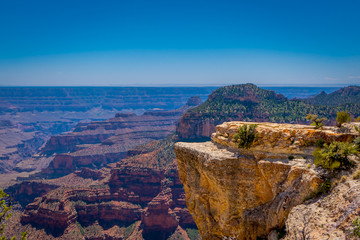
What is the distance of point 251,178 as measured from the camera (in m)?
17.8

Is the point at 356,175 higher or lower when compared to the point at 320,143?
lower

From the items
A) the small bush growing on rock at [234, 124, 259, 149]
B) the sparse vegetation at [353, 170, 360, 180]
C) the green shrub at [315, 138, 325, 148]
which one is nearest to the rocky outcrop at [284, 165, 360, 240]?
the sparse vegetation at [353, 170, 360, 180]

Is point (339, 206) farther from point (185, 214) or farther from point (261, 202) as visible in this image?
point (185, 214)

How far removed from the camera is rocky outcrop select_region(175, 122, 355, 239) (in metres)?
15.5

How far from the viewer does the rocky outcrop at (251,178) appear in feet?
51.0

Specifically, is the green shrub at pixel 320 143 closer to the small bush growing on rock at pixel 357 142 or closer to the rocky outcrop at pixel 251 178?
the rocky outcrop at pixel 251 178

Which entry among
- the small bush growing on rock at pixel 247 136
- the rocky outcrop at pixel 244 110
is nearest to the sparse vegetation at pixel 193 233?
the rocky outcrop at pixel 244 110

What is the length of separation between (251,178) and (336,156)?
567 centimetres

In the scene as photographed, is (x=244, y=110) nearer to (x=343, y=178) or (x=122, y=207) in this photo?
(x=122, y=207)

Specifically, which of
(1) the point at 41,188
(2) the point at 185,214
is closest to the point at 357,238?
(2) the point at 185,214

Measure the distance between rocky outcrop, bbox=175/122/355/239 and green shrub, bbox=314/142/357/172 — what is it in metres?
0.90

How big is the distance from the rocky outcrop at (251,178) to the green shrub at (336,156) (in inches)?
35.4

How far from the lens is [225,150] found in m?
19.4

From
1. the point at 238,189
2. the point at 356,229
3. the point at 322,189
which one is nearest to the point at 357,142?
the point at 322,189
